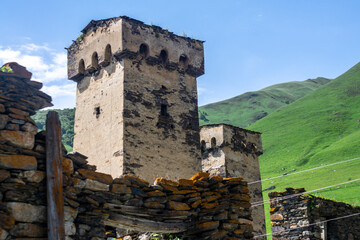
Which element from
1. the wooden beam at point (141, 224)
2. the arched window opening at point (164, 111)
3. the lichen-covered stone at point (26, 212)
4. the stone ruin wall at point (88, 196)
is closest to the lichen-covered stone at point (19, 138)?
the stone ruin wall at point (88, 196)

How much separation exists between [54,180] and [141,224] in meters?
1.92

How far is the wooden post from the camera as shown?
681cm

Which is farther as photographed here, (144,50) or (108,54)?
(144,50)

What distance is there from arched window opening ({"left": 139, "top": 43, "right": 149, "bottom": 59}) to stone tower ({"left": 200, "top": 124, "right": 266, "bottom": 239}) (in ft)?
21.2

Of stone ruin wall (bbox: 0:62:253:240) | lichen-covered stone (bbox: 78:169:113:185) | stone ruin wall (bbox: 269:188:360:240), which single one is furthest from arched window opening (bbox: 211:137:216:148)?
lichen-covered stone (bbox: 78:169:113:185)

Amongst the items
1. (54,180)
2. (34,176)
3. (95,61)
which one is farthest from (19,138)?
(95,61)

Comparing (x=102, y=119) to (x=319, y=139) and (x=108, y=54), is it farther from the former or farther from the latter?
(x=319, y=139)

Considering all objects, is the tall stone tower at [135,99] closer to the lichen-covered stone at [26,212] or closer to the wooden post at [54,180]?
the wooden post at [54,180]

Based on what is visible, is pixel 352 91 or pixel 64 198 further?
pixel 352 91

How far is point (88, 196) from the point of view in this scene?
7625 mm

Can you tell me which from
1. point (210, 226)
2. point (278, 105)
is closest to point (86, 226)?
point (210, 226)

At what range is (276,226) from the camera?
13211mm

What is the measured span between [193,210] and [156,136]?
27.0 ft

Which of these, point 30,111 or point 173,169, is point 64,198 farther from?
point 173,169
